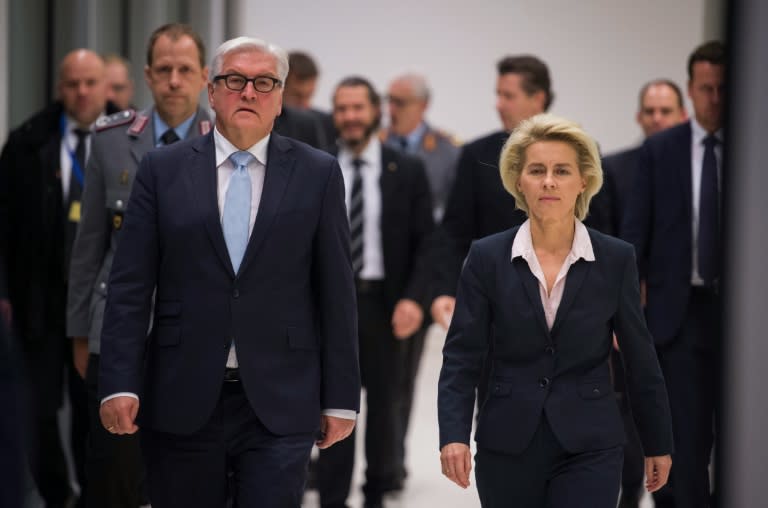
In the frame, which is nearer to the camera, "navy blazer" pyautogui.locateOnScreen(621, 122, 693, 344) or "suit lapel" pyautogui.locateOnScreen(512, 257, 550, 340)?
"suit lapel" pyautogui.locateOnScreen(512, 257, 550, 340)

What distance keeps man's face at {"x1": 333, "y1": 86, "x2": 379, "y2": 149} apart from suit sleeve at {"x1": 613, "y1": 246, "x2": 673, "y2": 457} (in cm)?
274

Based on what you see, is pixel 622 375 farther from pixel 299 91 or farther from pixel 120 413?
pixel 299 91

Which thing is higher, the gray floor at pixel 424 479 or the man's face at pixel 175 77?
the man's face at pixel 175 77

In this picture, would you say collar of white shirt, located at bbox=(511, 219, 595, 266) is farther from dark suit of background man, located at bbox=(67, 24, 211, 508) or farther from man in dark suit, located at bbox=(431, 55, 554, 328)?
dark suit of background man, located at bbox=(67, 24, 211, 508)

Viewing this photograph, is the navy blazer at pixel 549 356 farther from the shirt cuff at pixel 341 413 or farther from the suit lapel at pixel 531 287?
the shirt cuff at pixel 341 413

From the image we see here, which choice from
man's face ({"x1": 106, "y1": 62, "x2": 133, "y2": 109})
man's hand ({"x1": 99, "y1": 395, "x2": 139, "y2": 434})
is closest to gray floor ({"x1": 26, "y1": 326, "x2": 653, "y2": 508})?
man's hand ({"x1": 99, "y1": 395, "x2": 139, "y2": 434})

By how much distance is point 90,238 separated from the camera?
Answer: 4.37 m

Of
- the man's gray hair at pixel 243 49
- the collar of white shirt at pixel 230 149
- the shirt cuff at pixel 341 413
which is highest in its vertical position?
the man's gray hair at pixel 243 49

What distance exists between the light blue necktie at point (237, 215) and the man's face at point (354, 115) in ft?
8.48

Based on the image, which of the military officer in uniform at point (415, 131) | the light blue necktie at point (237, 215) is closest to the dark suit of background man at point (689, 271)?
the light blue necktie at point (237, 215)

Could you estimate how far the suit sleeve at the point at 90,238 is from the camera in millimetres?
4371

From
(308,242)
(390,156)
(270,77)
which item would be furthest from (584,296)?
(390,156)

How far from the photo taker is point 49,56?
6.57m

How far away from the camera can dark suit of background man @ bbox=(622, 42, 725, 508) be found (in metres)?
4.68
